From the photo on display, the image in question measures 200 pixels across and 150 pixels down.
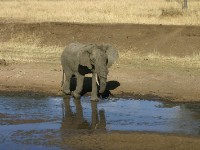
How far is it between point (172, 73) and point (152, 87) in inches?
91.7

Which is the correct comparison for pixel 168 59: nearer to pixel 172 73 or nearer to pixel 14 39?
pixel 172 73

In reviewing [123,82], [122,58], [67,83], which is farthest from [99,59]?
[122,58]

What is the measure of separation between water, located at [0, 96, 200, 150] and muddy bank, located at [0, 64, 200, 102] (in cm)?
95

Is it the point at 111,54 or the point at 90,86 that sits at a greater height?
the point at 111,54

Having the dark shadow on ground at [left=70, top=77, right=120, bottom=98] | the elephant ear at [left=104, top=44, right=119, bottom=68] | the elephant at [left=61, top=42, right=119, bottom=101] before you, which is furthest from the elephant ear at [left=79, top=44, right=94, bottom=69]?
the dark shadow on ground at [left=70, top=77, right=120, bottom=98]

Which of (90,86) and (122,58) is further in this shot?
(122,58)

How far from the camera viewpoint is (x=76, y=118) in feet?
43.7

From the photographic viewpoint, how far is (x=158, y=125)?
12.6m

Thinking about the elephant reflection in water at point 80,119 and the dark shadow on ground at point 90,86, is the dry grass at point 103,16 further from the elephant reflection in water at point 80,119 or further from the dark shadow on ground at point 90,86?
the elephant reflection in water at point 80,119

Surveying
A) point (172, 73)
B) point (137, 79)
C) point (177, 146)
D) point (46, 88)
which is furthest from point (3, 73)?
point (177, 146)

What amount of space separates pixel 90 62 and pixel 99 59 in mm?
382

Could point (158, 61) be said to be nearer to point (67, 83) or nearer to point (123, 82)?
point (123, 82)

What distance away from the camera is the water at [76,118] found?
1144cm

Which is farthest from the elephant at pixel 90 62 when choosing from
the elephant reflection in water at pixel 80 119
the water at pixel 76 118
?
the elephant reflection in water at pixel 80 119
